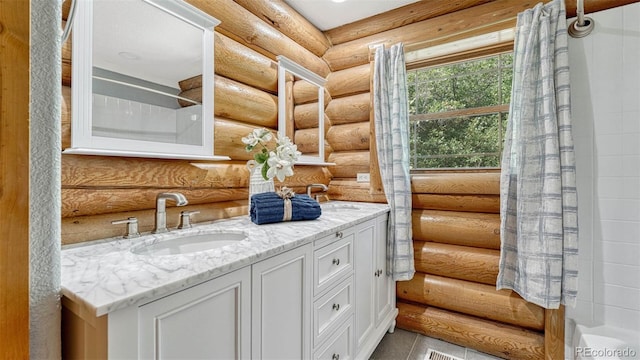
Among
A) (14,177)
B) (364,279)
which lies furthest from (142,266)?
(364,279)

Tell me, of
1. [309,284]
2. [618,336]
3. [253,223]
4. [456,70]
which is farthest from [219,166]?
[618,336]

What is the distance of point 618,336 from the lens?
65.8 inches

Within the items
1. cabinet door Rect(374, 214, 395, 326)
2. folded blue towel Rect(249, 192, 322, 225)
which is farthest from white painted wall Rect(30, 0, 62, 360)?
cabinet door Rect(374, 214, 395, 326)

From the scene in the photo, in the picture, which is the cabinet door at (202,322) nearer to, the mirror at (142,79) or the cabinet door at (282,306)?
the cabinet door at (282,306)

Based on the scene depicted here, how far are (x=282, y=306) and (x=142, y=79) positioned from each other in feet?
3.85

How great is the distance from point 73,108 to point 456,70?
2.48 metres

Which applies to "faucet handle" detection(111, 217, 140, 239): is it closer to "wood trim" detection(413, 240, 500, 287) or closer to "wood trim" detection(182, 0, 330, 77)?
"wood trim" detection(182, 0, 330, 77)

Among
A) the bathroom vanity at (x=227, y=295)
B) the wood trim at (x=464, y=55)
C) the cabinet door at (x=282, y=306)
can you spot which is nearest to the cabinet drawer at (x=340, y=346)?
the bathroom vanity at (x=227, y=295)

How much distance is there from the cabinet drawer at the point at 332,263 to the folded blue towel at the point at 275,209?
235 mm

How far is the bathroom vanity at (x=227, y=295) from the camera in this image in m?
0.67

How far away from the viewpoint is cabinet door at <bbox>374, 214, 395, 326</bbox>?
200 cm

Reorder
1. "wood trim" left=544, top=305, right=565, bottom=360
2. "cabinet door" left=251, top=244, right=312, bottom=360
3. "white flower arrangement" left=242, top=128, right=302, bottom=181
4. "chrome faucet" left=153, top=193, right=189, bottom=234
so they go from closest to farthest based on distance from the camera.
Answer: "cabinet door" left=251, top=244, right=312, bottom=360, "chrome faucet" left=153, top=193, right=189, bottom=234, "white flower arrangement" left=242, top=128, right=302, bottom=181, "wood trim" left=544, top=305, right=565, bottom=360

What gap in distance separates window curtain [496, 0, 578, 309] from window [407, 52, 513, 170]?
1.09 feet

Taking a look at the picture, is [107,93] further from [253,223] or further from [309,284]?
[309,284]
